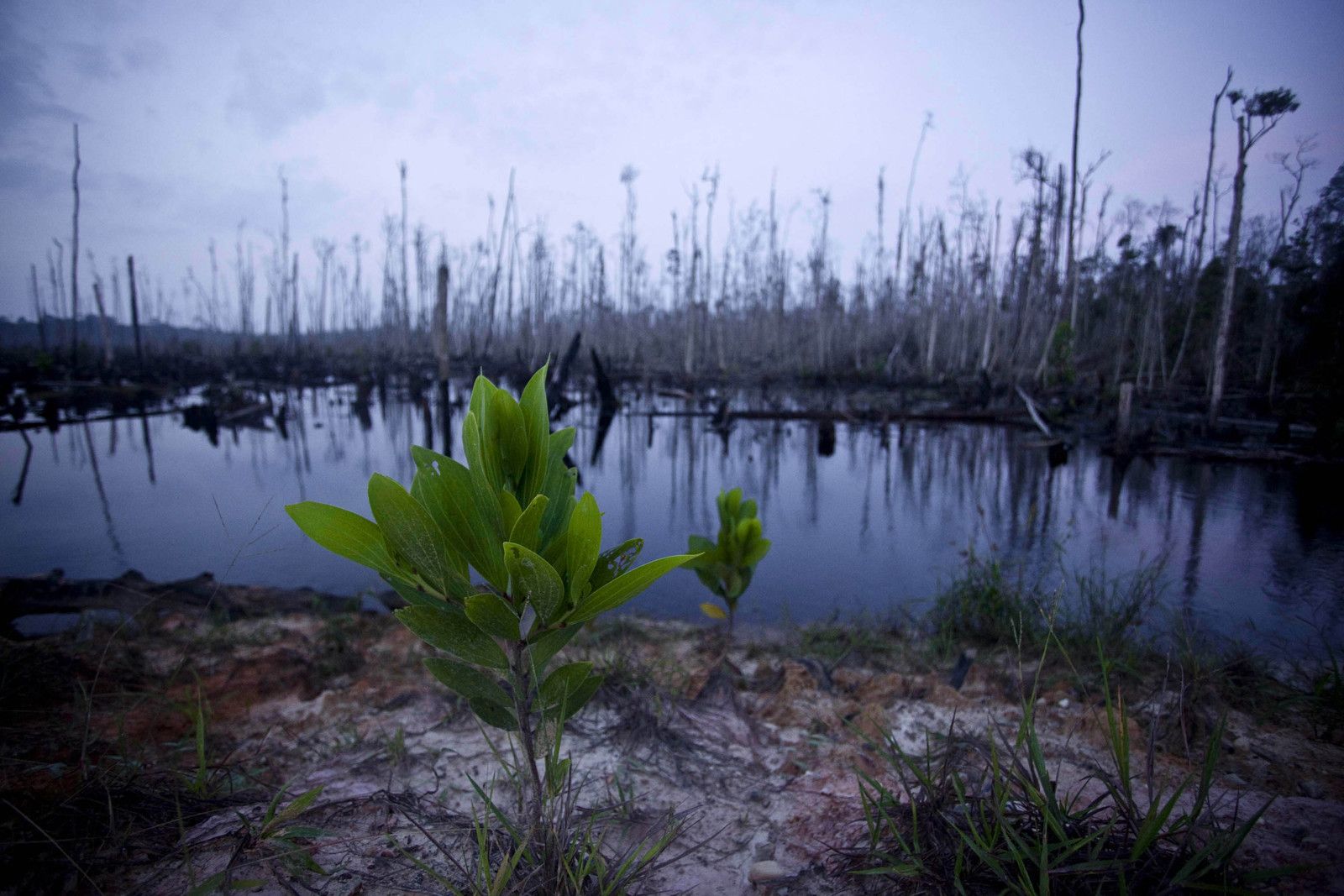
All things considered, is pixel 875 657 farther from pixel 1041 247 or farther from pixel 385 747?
pixel 1041 247

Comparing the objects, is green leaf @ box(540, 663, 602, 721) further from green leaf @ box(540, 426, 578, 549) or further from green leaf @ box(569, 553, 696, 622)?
green leaf @ box(540, 426, 578, 549)

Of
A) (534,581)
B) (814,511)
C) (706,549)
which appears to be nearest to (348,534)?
(534,581)

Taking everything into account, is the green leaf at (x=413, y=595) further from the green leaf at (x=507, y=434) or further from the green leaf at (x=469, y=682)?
the green leaf at (x=507, y=434)

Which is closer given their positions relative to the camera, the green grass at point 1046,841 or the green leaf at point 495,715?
the green grass at point 1046,841

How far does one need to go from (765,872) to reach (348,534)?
119 cm

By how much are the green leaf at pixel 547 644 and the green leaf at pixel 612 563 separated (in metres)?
0.10

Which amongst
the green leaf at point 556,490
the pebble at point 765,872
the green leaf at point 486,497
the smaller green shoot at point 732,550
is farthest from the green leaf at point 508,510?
the smaller green shoot at point 732,550

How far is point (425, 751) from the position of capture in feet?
6.42

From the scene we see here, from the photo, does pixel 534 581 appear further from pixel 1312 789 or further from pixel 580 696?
pixel 1312 789

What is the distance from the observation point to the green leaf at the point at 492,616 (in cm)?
97

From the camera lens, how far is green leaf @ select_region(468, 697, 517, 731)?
116cm

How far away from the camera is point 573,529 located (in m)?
0.99

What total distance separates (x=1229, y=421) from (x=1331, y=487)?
486 centimetres

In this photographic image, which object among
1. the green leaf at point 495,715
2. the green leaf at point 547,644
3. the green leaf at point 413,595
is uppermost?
the green leaf at point 413,595
